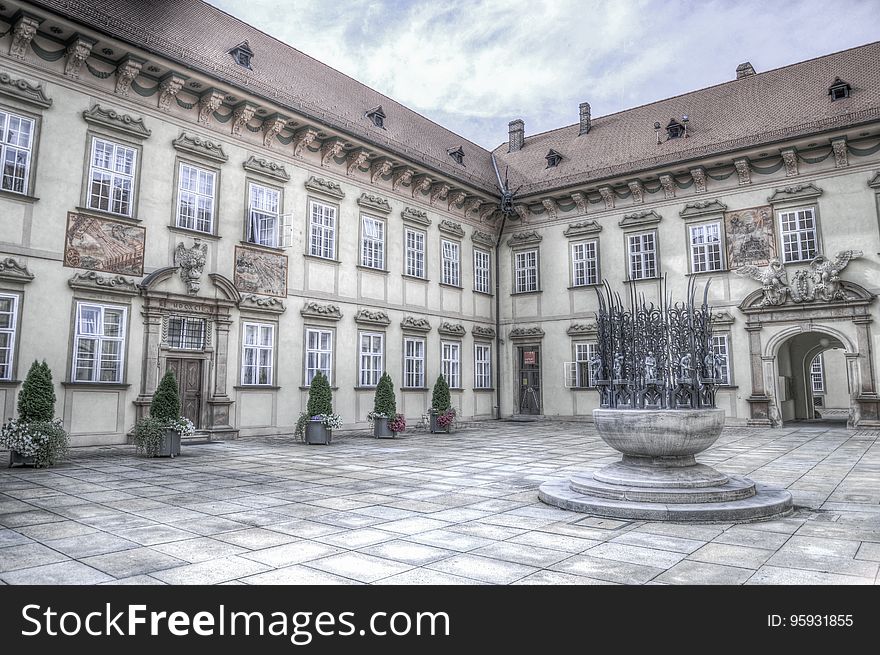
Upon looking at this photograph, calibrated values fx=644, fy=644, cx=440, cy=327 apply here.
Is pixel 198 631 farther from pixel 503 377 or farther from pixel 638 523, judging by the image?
pixel 503 377

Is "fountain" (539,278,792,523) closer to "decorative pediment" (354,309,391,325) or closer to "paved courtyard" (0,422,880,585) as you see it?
"paved courtyard" (0,422,880,585)

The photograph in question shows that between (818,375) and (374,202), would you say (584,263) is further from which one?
(818,375)

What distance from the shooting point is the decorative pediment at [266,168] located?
1786 cm

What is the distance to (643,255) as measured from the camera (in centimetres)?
2377

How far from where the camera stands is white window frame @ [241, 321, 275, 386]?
17219 mm

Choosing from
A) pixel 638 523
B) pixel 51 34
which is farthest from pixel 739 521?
pixel 51 34

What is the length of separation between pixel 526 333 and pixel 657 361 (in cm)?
1782

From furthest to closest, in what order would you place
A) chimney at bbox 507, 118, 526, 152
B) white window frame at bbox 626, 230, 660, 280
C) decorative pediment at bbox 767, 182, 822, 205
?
chimney at bbox 507, 118, 526, 152 → white window frame at bbox 626, 230, 660, 280 → decorative pediment at bbox 767, 182, 822, 205

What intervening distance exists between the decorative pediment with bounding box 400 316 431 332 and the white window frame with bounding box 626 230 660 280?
7.64 m

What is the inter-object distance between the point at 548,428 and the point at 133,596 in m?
19.1

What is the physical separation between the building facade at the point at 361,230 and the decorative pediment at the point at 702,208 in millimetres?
94

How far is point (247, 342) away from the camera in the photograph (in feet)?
56.9

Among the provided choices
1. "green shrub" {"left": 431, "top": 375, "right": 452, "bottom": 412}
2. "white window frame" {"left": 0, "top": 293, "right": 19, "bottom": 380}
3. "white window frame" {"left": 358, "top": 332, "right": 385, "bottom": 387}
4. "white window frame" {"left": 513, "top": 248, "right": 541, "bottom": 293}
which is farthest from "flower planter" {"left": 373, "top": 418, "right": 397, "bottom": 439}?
"white window frame" {"left": 513, "top": 248, "right": 541, "bottom": 293}

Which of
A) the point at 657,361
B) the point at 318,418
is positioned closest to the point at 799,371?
the point at 318,418
